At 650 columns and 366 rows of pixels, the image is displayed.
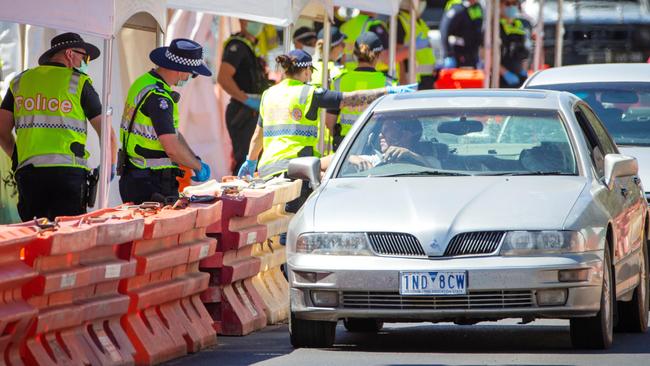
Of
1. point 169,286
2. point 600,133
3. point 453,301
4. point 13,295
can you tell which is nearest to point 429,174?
point 453,301

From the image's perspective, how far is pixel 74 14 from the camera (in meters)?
11.2

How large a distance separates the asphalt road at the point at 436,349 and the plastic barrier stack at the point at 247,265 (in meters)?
0.15

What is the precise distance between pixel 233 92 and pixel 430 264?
10561 mm

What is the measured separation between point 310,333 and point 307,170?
1021mm

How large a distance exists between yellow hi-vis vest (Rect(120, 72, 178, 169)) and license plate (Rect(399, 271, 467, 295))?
2749 millimetres

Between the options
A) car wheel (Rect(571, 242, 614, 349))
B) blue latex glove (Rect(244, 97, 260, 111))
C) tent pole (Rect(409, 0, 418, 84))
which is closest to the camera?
car wheel (Rect(571, 242, 614, 349))

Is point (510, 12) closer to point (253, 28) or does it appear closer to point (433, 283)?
point (253, 28)

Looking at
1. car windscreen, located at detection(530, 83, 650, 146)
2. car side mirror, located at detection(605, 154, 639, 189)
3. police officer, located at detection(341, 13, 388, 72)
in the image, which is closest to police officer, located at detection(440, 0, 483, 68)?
police officer, located at detection(341, 13, 388, 72)

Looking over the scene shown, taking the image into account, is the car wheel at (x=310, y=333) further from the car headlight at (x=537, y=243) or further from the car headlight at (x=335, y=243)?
the car headlight at (x=537, y=243)

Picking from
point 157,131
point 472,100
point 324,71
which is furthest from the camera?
point 324,71

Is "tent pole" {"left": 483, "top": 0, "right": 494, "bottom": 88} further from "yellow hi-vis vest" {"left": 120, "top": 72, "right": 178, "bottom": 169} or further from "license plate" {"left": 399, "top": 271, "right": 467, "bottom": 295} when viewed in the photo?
"license plate" {"left": 399, "top": 271, "right": 467, "bottom": 295}

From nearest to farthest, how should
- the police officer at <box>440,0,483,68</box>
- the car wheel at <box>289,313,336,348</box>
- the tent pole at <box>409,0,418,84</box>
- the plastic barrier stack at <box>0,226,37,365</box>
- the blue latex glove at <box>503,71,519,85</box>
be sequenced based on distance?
the plastic barrier stack at <box>0,226,37,365</box> → the car wheel at <box>289,313,336,348</box> → the tent pole at <box>409,0,418,84</box> → the police officer at <box>440,0,483,68</box> → the blue latex glove at <box>503,71,519,85</box>

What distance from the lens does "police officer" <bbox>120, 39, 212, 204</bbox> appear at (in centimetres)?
1134

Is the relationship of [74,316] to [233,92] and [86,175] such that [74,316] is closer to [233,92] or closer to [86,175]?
[86,175]
